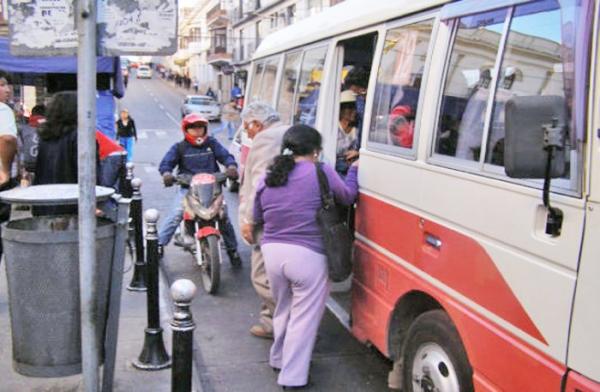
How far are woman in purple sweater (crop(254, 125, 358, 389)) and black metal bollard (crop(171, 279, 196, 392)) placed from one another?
126 centimetres

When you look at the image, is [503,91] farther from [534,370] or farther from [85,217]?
[85,217]

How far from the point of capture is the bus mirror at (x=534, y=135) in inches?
87.7

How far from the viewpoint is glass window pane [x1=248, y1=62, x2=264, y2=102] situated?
343 inches

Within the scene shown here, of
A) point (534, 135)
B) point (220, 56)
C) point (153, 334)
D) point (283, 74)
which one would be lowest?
point (153, 334)

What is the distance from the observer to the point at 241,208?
17.0ft

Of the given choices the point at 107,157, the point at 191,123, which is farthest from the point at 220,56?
the point at 107,157

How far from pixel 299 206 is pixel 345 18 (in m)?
1.84

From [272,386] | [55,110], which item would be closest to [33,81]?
[55,110]

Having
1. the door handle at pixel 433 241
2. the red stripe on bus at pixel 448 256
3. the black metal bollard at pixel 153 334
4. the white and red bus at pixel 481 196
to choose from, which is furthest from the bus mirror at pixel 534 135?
the black metal bollard at pixel 153 334

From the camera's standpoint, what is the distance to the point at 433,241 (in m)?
3.35

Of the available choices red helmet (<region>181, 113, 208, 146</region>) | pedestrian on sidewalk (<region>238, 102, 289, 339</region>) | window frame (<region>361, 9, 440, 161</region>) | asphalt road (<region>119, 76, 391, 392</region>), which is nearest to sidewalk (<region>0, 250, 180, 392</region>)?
asphalt road (<region>119, 76, 391, 392</region>)

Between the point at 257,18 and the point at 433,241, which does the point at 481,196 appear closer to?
the point at 433,241

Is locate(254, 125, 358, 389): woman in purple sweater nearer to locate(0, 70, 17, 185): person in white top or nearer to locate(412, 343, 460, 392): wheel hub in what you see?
locate(412, 343, 460, 392): wheel hub

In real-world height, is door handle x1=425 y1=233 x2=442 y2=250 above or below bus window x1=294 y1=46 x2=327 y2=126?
below
